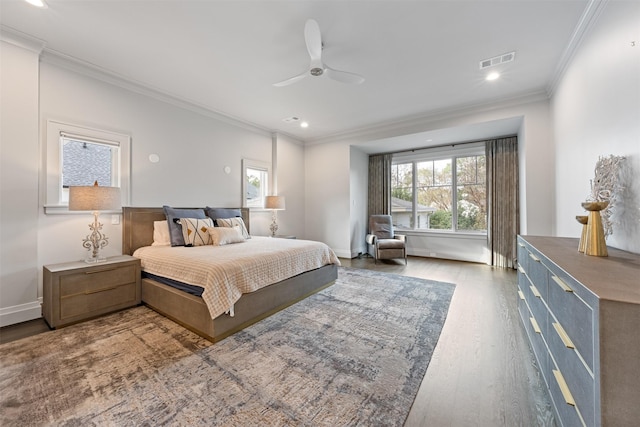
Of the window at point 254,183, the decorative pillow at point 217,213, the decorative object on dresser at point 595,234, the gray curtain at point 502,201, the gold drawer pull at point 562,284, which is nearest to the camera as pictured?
the gold drawer pull at point 562,284

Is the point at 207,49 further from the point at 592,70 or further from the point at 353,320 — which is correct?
the point at 592,70

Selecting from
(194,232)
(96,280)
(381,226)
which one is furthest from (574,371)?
(381,226)

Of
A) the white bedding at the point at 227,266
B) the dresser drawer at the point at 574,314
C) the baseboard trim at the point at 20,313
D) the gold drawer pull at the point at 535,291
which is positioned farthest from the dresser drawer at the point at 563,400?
the baseboard trim at the point at 20,313

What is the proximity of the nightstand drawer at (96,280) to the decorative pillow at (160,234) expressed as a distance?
579 mm

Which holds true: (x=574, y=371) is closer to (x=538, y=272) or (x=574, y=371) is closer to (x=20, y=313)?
(x=538, y=272)

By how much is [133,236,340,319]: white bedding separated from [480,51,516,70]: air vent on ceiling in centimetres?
309

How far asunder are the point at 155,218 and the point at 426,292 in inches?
155

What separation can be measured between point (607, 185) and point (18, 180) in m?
5.14

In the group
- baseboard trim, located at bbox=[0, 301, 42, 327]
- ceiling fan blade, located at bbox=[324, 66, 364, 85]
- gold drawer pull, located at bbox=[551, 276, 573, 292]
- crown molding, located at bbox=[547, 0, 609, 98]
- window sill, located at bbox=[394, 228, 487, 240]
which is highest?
crown molding, located at bbox=[547, 0, 609, 98]

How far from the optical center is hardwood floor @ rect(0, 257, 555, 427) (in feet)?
4.60

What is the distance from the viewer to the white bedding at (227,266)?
85.4 inches

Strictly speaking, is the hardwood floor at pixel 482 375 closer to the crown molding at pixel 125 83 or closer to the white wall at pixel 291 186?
the white wall at pixel 291 186

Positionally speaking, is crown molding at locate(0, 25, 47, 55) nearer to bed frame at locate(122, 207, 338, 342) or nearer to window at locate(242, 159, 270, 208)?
bed frame at locate(122, 207, 338, 342)

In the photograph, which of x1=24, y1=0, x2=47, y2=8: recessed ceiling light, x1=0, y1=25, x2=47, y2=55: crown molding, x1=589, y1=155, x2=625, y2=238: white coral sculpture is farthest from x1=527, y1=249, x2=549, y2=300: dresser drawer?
x1=0, y1=25, x2=47, y2=55: crown molding
